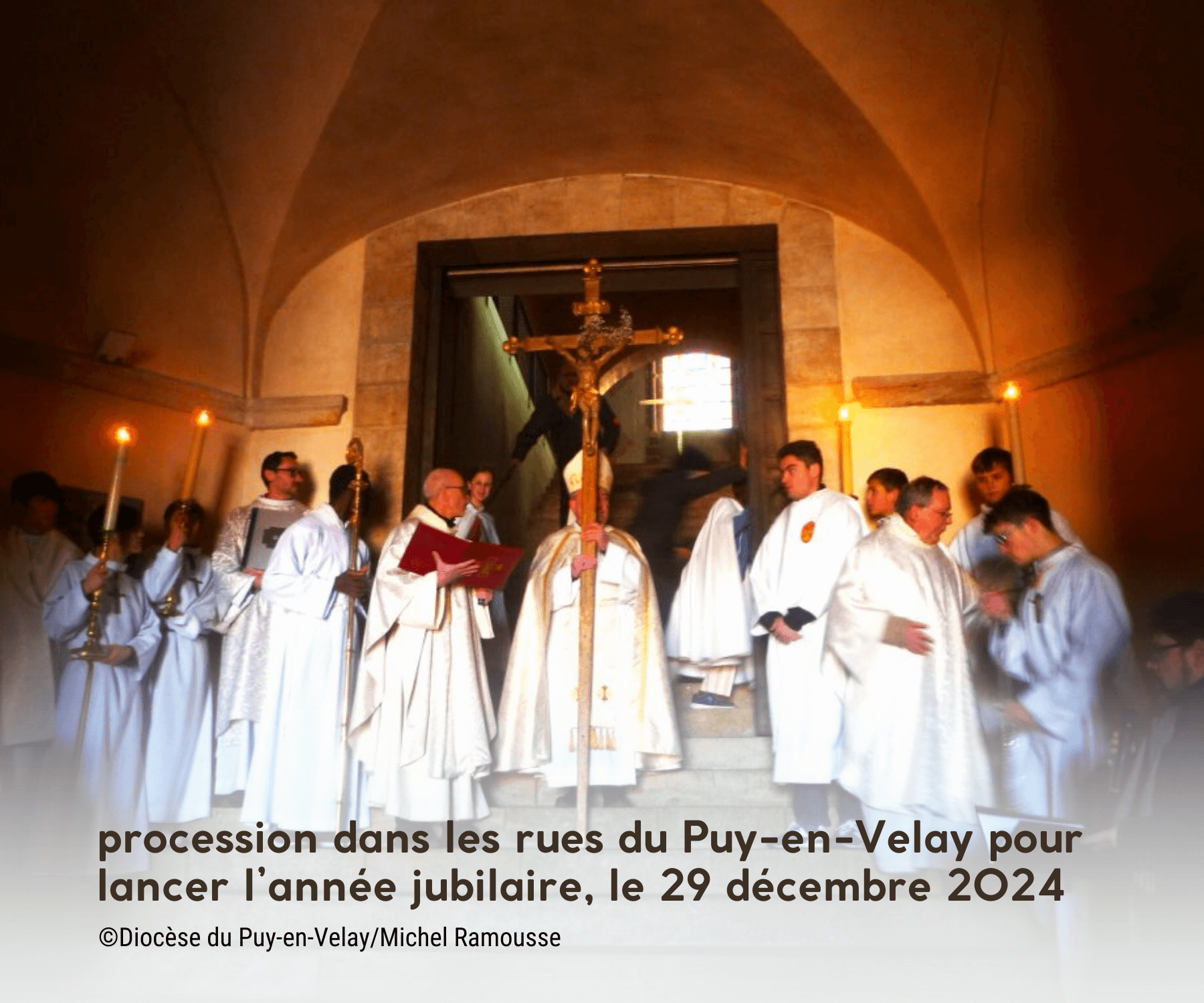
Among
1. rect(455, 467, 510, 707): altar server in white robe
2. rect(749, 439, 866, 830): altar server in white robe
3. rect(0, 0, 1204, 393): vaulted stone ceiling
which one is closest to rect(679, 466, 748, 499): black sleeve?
rect(0, 0, 1204, 393): vaulted stone ceiling

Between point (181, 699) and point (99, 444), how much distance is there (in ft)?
5.14

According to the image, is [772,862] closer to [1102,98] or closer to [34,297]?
[1102,98]

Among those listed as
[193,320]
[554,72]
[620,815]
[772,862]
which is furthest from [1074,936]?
[193,320]

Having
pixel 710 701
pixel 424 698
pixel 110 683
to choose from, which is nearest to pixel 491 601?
pixel 424 698

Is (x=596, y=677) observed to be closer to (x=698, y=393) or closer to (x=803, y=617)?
(x=803, y=617)

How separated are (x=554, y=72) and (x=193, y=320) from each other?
2791 millimetres

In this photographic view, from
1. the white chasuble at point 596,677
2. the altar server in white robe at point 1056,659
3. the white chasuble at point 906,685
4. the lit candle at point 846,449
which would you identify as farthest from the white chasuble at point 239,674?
the altar server in white robe at point 1056,659

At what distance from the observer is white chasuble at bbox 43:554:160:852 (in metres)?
5.06

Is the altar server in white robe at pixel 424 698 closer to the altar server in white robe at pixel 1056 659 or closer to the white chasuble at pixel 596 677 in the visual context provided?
the white chasuble at pixel 596 677

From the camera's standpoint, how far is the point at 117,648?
204 inches

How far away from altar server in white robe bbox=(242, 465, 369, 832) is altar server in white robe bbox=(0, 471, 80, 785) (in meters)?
0.96

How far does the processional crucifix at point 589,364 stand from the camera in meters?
4.86

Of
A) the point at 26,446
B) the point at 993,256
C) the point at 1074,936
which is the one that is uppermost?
the point at 993,256

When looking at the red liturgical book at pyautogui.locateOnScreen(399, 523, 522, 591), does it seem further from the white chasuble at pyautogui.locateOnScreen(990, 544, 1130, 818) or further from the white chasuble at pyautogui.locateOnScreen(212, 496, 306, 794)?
the white chasuble at pyautogui.locateOnScreen(990, 544, 1130, 818)
